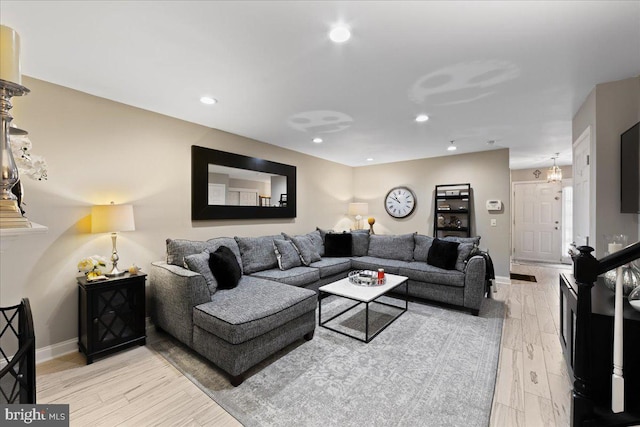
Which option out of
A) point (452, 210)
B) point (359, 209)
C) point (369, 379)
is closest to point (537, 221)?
point (452, 210)

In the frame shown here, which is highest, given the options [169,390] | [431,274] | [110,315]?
[431,274]

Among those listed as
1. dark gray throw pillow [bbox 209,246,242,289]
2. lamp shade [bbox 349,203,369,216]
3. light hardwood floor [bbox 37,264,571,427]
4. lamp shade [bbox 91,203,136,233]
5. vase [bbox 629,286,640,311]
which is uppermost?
lamp shade [bbox 349,203,369,216]

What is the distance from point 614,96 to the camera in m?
2.31

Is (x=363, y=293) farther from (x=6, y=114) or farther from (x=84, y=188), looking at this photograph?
(x=84, y=188)

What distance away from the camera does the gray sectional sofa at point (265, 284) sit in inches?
83.7

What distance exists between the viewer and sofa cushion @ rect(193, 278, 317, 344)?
203 centimetres

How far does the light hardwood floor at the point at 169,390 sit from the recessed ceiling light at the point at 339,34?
2513 millimetres

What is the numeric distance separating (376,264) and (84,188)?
3.69 metres

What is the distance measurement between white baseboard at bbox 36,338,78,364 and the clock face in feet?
17.5

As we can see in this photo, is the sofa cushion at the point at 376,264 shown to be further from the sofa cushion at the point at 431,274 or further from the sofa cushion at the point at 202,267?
the sofa cushion at the point at 202,267

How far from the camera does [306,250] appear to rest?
4.12 m

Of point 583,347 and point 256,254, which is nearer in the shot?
point 583,347

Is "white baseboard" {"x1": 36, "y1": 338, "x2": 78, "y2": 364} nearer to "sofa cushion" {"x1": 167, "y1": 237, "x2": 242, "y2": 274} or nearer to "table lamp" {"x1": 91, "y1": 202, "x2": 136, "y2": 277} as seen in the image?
"table lamp" {"x1": 91, "y1": 202, "x2": 136, "y2": 277}

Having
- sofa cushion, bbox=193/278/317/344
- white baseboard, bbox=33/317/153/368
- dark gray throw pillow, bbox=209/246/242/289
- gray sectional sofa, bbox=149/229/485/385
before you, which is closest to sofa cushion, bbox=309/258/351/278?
gray sectional sofa, bbox=149/229/485/385
